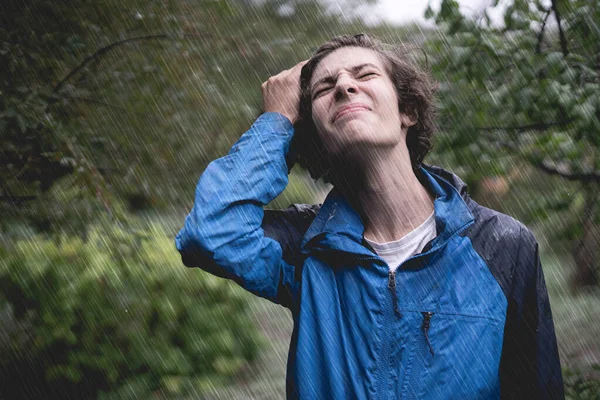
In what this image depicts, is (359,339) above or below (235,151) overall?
below

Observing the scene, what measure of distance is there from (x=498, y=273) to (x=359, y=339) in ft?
1.69

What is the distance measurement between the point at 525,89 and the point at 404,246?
3.42 ft

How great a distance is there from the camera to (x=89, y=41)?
3340 mm

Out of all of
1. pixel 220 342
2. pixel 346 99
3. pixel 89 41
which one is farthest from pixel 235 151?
pixel 220 342

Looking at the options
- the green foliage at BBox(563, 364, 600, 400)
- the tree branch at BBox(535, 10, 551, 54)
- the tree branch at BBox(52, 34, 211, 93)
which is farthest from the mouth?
the green foliage at BBox(563, 364, 600, 400)

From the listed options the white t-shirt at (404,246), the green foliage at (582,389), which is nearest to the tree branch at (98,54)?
the white t-shirt at (404,246)

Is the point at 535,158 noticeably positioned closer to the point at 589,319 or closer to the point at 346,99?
the point at 346,99

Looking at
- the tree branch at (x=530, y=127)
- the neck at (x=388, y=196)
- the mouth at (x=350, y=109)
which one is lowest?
the tree branch at (x=530, y=127)

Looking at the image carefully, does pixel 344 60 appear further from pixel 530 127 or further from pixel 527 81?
pixel 530 127

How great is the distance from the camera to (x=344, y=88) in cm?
214

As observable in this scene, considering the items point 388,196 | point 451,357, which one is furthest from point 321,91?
point 451,357

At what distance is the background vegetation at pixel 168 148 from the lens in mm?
2529

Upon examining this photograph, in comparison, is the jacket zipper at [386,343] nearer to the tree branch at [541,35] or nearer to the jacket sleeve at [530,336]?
the jacket sleeve at [530,336]

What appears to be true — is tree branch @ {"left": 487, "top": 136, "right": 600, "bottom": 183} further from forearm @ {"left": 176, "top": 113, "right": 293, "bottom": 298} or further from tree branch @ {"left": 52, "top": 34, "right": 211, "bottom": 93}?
tree branch @ {"left": 52, "top": 34, "right": 211, "bottom": 93}
